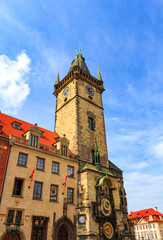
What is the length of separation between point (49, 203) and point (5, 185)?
16.2 feet

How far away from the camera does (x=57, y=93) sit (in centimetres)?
3641

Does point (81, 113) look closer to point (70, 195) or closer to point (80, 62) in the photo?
point (70, 195)

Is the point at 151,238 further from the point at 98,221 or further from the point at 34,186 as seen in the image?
the point at 34,186

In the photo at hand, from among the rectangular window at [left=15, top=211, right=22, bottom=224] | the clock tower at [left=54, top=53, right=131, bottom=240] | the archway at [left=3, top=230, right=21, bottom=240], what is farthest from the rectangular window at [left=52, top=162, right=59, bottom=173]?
the archway at [left=3, top=230, right=21, bottom=240]

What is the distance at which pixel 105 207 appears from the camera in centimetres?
2181

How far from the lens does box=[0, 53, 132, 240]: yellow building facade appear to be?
1752 centimetres

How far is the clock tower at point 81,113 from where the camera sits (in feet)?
87.5

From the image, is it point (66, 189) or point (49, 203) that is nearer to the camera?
point (49, 203)

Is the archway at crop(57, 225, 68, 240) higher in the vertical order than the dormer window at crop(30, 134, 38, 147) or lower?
lower

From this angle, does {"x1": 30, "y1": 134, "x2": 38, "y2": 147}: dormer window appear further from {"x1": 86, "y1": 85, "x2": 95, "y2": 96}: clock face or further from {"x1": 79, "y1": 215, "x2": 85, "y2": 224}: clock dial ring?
{"x1": 86, "y1": 85, "x2": 95, "y2": 96}: clock face

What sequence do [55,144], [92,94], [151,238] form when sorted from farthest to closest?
[151,238]
[92,94]
[55,144]

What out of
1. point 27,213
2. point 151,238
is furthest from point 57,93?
point 151,238

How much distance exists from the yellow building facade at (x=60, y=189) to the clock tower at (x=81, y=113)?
16 centimetres

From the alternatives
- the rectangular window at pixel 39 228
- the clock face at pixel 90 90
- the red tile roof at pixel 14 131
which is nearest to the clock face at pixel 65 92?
the clock face at pixel 90 90
